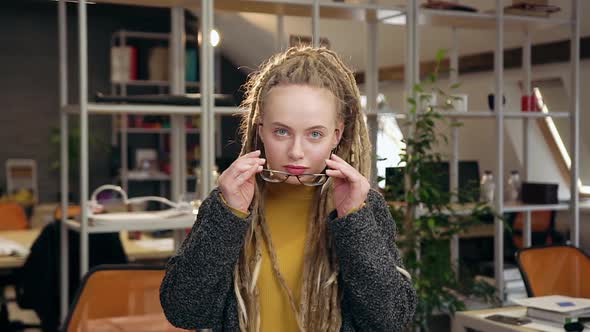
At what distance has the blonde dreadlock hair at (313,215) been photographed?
1159mm

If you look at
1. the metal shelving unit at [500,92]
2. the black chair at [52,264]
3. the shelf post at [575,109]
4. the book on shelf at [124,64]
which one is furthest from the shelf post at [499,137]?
the book on shelf at [124,64]

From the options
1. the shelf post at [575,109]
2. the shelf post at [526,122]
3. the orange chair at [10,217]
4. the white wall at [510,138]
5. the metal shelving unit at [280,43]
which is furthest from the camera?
the white wall at [510,138]

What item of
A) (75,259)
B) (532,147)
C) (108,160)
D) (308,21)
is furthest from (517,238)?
(108,160)

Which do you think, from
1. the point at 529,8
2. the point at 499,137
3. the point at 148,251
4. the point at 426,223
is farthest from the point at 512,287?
the point at 148,251

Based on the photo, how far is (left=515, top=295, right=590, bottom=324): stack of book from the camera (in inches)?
96.4

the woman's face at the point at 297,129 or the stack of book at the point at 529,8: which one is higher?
the stack of book at the point at 529,8

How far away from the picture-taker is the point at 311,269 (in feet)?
3.86

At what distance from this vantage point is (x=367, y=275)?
3.67 feet

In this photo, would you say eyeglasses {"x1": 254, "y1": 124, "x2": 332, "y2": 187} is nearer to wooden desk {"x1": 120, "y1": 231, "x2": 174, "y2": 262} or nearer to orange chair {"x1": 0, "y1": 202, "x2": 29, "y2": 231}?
wooden desk {"x1": 120, "y1": 231, "x2": 174, "y2": 262}

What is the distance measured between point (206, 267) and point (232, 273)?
63 mm

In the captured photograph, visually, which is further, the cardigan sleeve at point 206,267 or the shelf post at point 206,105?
the shelf post at point 206,105

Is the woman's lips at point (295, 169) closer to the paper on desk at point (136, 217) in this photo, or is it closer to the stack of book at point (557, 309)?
the stack of book at point (557, 309)

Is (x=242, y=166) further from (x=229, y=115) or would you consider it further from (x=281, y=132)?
(x=229, y=115)

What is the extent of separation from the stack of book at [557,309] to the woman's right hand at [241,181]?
165 centimetres
